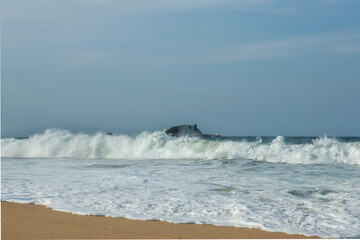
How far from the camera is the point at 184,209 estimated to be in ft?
19.5

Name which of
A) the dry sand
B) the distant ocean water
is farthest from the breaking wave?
the dry sand

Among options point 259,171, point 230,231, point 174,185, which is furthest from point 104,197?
point 259,171

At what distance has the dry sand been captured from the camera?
4.61m

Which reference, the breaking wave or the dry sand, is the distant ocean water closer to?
the dry sand

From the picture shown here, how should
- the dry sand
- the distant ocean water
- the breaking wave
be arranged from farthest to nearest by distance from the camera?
the breaking wave
the distant ocean water
the dry sand

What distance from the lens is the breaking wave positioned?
15.4 metres

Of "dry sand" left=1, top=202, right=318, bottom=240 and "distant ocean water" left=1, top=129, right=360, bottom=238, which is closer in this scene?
"dry sand" left=1, top=202, right=318, bottom=240

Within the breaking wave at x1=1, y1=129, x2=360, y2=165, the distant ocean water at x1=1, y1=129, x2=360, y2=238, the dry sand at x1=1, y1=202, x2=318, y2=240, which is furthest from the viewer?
the breaking wave at x1=1, y1=129, x2=360, y2=165

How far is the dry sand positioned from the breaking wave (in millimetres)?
10409

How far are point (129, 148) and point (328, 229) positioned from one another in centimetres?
1558

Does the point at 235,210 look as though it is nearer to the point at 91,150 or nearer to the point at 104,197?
the point at 104,197

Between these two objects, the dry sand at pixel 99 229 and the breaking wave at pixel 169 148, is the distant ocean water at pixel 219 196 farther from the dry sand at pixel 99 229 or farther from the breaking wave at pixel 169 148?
the breaking wave at pixel 169 148

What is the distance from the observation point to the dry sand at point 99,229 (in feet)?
15.1

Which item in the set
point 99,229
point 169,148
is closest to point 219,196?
point 99,229
